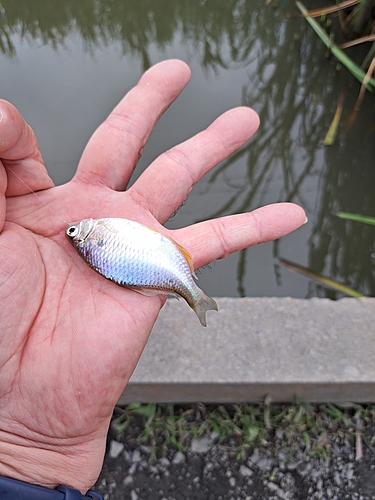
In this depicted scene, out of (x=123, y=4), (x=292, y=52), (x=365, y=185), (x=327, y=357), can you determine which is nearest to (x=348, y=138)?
(x=365, y=185)

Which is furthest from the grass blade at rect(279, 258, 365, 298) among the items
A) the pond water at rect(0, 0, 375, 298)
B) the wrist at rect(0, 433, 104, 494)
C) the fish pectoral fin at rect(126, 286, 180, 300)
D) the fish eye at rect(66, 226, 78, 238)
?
the wrist at rect(0, 433, 104, 494)

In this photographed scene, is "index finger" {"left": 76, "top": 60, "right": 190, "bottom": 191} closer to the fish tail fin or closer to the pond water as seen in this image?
the fish tail fin

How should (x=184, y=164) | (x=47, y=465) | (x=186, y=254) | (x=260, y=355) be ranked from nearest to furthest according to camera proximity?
(x=47, y=465) → (x=186, y=254) → (x=184, y=164) → (x=260, y=355)

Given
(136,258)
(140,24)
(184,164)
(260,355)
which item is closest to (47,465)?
(136,258)

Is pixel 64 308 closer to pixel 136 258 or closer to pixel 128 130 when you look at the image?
pixel 136 258

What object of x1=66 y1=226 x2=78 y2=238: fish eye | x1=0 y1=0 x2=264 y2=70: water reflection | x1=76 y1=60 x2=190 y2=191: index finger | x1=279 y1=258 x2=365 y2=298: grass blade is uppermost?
x1=0 y1=0 x2=264 y2=70: water reflection

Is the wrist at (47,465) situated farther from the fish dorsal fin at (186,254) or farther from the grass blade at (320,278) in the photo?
the grass blade at (320,278)
